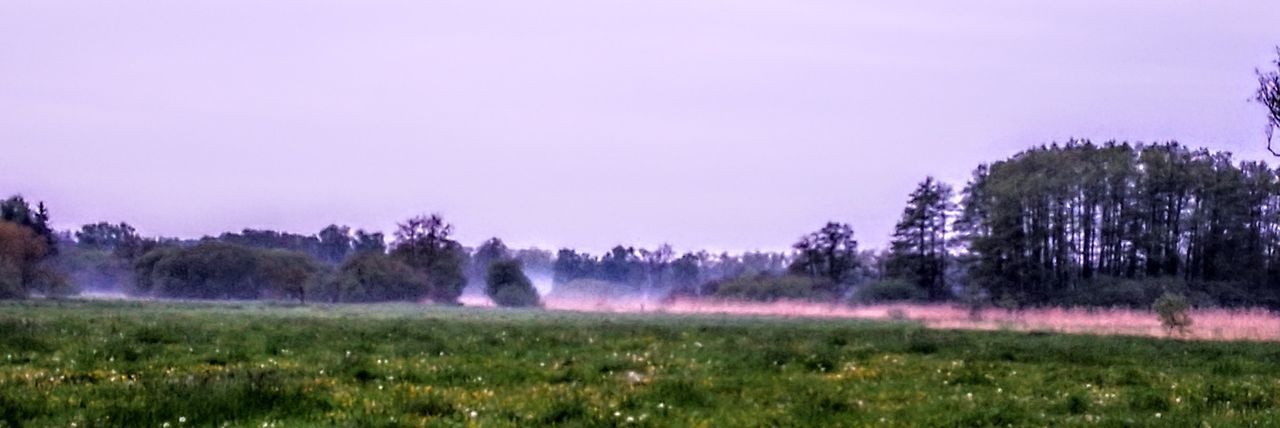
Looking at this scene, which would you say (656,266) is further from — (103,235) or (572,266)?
(103,235)

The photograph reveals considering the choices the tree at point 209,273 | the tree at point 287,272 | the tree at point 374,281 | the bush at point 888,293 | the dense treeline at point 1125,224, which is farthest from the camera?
the tree at point 209,273

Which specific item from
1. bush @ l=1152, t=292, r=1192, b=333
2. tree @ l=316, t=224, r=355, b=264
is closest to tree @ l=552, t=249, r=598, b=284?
tree @ l=316, t=224, r=355, b=264

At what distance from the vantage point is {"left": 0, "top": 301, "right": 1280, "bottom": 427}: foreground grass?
484 inches

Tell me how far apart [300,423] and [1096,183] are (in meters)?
72.0

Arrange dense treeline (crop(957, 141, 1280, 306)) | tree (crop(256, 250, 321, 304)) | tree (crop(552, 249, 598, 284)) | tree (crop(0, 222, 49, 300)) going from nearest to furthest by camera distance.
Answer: dense treeline (crop(957, 141, 1280, 306)) → tree (crop(0, 222, 49, 300)) → tree (crop(256, 250, 321, 304)) → tree (crop(552, 249, 598, 284))

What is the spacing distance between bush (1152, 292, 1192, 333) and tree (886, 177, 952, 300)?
45205 mm

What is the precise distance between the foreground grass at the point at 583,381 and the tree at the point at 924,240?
5851cm

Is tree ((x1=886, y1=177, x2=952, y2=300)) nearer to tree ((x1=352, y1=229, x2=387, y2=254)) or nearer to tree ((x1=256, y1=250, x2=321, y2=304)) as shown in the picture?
tree ((x1=256, y1=250, x2=321, y2=304))

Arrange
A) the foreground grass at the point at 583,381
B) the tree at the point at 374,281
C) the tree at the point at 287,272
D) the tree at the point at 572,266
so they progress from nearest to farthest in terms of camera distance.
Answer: the foreground grass at the point at 583,381 < the tree at the point at 374,281 < the tree at the point at 287,272 < the tree at the point at 572,266

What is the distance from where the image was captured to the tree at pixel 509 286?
96938mm

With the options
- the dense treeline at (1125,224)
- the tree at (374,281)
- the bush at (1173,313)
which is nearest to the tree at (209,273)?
the tree at (374,281)

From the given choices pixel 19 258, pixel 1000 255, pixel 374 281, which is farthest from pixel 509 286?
pixel 1000 255

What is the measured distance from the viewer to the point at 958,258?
7994 cm

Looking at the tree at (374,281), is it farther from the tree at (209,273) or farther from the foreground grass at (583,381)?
the foreground grass at (583,381)
